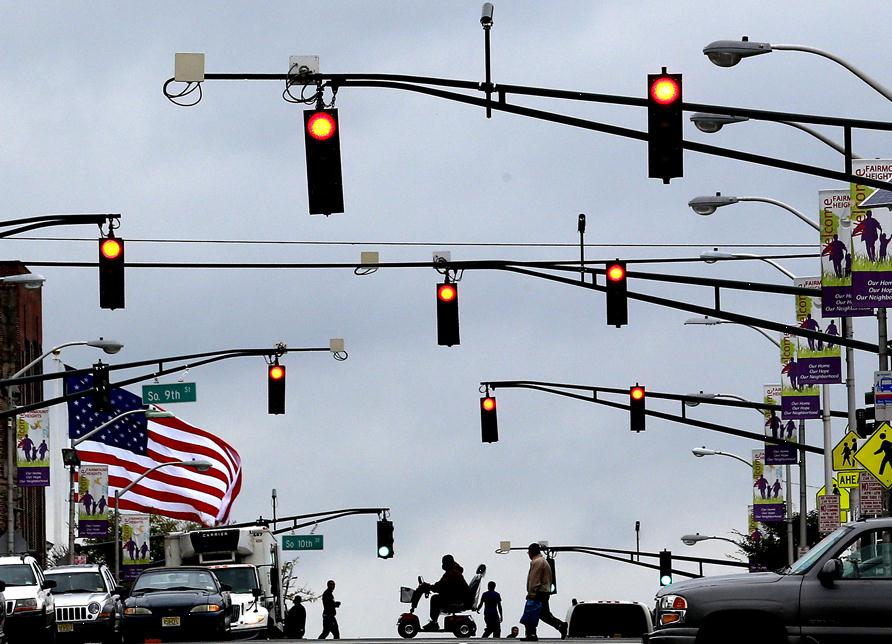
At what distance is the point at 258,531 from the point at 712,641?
2487 centimetres

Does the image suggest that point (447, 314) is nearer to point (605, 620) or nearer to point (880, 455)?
point (605, 620)

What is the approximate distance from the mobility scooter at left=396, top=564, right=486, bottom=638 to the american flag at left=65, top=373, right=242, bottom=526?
76.2 feet

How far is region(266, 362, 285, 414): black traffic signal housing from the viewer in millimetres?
38438

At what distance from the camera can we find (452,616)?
3647 cm

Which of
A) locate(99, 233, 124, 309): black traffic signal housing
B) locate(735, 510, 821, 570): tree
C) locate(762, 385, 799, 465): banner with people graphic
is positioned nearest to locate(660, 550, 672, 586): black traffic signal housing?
locate(735, 510, 821, 570): tree

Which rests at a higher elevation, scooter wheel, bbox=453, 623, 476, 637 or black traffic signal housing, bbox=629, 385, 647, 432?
black traffic signal housing, bbox=629, 385, 647, 432

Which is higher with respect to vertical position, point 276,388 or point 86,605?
point 276,388

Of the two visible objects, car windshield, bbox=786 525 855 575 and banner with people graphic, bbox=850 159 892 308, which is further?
banner with people graphic, bbox=850 159 892 308

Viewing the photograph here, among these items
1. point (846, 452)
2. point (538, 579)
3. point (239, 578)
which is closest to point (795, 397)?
point (846, 452)

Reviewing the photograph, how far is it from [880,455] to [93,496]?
33185mm

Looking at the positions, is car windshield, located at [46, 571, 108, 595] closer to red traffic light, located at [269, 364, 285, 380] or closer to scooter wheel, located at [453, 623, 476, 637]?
red traffic light, located at [269, 364, 285, 380]

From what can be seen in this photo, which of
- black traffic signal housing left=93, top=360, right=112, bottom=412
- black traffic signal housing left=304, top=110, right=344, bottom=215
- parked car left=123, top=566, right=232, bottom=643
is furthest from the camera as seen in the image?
black traffic signal housing left=93, top=360, right=112, bottom=412

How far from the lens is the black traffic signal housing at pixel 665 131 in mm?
19875

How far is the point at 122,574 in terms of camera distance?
75812 millimetres
